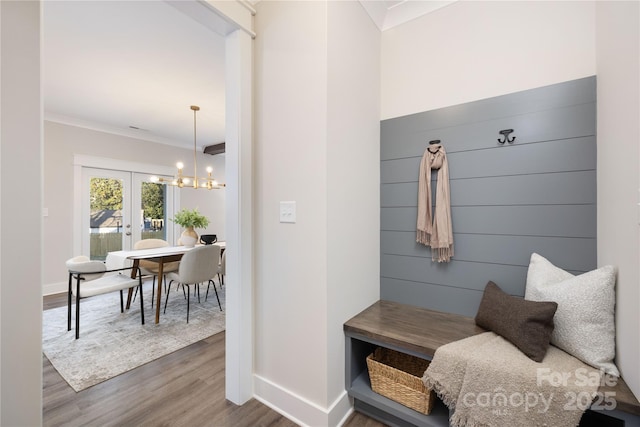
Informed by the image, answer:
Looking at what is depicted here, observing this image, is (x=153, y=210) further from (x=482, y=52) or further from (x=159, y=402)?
(x=482, y=52)

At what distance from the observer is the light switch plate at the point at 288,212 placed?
162 centimetres

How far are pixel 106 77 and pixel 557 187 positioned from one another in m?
4.17

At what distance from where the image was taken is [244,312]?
1734mm

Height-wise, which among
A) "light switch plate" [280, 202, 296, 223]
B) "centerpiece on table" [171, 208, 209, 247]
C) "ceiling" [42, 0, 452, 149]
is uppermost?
"ceiling" [42, 0, 452, 149]

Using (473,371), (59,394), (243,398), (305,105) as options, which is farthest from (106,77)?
(473,371)

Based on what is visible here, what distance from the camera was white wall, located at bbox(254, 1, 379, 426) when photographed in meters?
1.51

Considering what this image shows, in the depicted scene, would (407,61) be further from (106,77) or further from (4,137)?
(106,77)

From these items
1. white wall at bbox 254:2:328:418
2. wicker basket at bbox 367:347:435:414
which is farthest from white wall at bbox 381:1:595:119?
wicker basket at bbox 367:347:435:414

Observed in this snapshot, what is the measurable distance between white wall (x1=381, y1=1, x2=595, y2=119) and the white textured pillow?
1116mm

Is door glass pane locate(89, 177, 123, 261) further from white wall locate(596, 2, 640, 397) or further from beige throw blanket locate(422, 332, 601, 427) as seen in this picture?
white wall locate(596, 2, 640, 397)

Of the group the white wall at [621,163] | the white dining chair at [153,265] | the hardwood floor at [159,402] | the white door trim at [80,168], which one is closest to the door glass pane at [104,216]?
the white door trim at [80,168]

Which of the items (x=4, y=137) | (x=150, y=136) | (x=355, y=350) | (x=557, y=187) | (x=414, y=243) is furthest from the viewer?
(x=150, y=136)

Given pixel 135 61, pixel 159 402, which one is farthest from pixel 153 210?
pixel 159 402

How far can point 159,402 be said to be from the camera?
175cm
